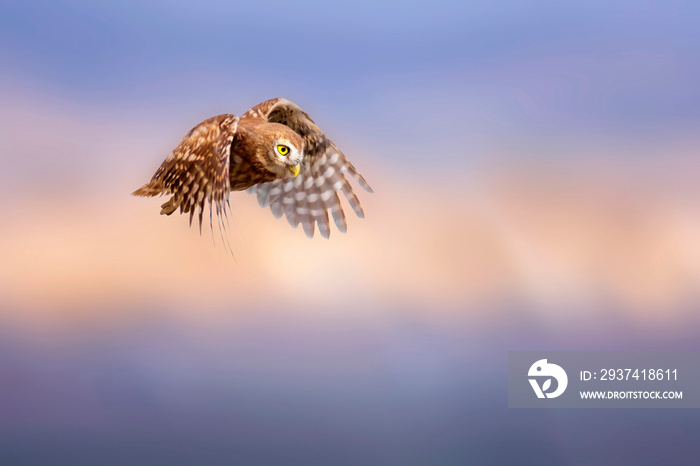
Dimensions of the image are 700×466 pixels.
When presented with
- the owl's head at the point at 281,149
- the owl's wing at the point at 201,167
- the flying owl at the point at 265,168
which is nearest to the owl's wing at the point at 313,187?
the flying owl at the point at 265,168

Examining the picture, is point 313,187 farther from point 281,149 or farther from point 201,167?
point 201,167

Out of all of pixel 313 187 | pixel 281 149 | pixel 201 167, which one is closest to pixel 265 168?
pixel 281 149

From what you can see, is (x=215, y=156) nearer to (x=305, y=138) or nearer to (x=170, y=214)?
(x=170, y=214)

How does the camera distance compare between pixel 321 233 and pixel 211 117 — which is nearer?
pixel 211 117

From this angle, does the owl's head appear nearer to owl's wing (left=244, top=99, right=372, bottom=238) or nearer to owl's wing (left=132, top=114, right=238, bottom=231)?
owl's wing (left=132, top=114, right=238, bottom=231)

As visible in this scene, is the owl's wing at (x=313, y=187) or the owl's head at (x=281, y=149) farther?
the owl's wing at (x=313, y=187)

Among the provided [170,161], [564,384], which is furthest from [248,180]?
[564,384]

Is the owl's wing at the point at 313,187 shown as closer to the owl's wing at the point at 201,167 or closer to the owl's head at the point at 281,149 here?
the owl's head at the point at 281,149
